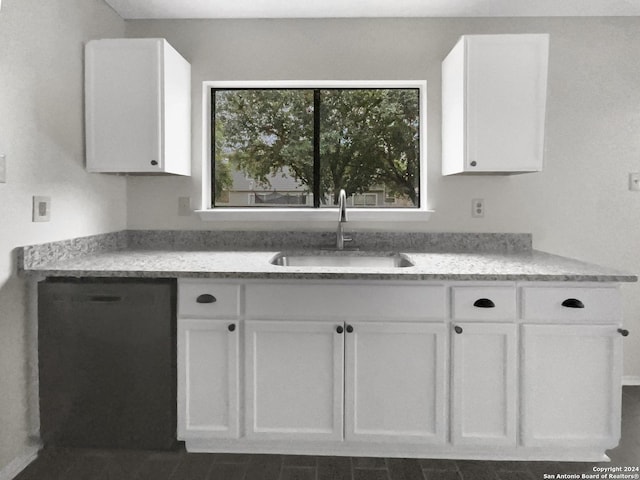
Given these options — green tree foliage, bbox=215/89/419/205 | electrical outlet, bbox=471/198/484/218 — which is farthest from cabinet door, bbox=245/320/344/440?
electrical outlet, bbox=471/198/484/218

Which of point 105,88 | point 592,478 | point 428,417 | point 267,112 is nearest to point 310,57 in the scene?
point 267,112

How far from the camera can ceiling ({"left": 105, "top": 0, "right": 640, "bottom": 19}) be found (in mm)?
2490

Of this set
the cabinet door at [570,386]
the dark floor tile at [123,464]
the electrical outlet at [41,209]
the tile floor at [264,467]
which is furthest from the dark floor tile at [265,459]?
the electrical outlet at [41,209]

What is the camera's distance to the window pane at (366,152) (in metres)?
2.82

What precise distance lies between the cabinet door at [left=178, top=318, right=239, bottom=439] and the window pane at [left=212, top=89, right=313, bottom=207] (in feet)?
3.63

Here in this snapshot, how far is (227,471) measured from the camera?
1889 mm

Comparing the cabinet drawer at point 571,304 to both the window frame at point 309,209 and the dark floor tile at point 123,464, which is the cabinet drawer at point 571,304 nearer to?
the window frame at point 309,209

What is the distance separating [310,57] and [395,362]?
1.83 m

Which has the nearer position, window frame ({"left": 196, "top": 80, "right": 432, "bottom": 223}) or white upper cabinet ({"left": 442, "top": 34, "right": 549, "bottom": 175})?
white upper cabinet ({"left": 442, "top": 34, "right": 549, "bottom": 175})

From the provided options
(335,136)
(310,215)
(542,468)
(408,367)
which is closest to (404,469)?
(408,367)

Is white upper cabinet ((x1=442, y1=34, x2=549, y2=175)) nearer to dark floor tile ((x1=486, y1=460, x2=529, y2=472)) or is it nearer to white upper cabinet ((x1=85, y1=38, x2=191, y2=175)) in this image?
dark floor tile ((x1=486, y1=460, x2=529, y2=472))

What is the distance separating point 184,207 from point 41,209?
852 millimetres

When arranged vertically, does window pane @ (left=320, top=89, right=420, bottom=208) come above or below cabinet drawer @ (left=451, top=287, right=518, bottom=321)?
Result: above

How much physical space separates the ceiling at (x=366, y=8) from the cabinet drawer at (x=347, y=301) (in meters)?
1.63
